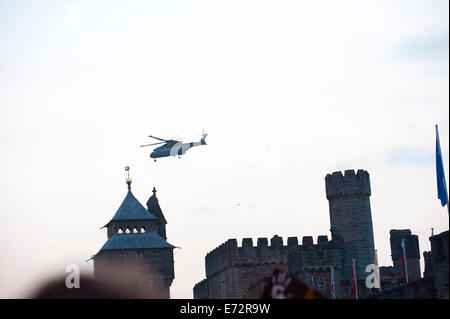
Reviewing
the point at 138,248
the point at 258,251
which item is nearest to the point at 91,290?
the point at 258,251

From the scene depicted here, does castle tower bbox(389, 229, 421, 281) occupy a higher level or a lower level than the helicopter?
lower

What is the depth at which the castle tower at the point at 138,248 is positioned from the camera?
93688mm

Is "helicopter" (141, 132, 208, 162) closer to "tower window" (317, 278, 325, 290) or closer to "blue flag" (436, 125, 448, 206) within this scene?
"tower window" (317, 278, 325, 290)

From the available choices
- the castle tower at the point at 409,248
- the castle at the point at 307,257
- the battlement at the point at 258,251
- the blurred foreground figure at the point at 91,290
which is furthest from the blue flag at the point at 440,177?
the battlement at the point at 258,251

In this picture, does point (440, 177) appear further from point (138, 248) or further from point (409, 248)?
point (138, 248)

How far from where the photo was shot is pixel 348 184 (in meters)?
80.6

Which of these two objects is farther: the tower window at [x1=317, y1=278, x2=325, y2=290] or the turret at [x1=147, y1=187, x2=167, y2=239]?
the turret at [x1=147, y1=187, x2=167, y2=239]

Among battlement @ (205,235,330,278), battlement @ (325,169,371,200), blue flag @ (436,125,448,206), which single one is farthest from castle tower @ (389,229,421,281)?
blue flag @ (436,125,448,206)

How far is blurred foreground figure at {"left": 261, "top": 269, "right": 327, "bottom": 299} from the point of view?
2328 centimetres
